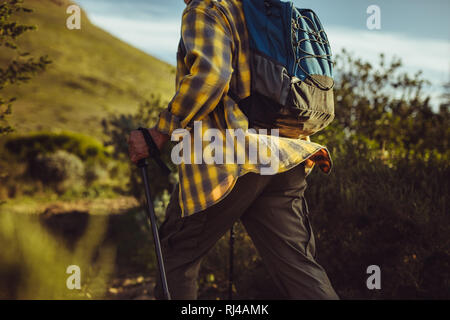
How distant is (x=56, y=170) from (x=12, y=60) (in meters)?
3.96

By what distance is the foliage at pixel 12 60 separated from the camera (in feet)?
9.32

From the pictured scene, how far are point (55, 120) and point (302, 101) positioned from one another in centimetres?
1085

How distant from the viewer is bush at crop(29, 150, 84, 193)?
6680 millimetres

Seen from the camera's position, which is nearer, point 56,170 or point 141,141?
point 141,141

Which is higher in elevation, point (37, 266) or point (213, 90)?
point (213, 90)

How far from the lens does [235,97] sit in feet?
5.55

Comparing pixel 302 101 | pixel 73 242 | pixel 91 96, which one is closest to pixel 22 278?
pixel 73 242

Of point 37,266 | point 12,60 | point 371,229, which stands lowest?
point 37,266

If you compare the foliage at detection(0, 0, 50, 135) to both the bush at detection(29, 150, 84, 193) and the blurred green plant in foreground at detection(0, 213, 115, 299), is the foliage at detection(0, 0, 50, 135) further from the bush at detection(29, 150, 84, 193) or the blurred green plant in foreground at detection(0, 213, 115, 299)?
the bush at detection(29, 150, 84, 193)

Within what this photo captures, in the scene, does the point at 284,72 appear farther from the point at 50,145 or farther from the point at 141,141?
the point at 50,145

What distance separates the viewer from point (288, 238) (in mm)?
1718

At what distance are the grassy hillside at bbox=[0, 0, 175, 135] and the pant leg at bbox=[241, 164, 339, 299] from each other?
2734mm

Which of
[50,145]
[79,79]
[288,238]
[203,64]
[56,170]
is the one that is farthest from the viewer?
[79,79]

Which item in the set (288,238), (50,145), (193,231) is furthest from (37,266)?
(50,145)
